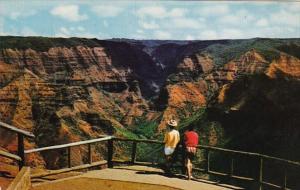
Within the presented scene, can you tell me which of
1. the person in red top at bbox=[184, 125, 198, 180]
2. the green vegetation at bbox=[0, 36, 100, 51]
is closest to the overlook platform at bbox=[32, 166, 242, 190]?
the person in red top at bbox=[184, 125, 198, 180]

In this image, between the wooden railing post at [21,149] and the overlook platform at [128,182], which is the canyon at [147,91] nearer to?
the overlook platform at [128,182]

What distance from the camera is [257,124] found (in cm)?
6109

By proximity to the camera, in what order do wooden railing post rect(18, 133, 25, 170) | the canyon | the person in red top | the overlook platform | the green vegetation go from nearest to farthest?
1. wooden railing post rect(18, 133, 25, 170)
2. the overlook platform
3. the person in red top
4. the canyon
5. the green vegetation

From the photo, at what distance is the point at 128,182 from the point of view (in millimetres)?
11211

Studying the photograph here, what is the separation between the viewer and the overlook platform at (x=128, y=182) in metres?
10.8

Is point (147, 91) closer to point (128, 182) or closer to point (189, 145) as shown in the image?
point (189, 145)

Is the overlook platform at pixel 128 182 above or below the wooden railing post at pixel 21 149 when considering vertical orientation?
below

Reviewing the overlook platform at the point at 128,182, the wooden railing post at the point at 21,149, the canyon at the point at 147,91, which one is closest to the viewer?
the wooden railing post at the point at 21,149

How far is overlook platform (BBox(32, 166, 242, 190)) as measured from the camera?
10812mm

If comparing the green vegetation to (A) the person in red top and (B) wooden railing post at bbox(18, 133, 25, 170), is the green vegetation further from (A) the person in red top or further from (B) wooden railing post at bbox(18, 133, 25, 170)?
(A) the person in red top

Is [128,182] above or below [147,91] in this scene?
above

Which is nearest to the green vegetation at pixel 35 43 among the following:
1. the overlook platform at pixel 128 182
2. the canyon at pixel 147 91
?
the canyon at pixel 147 91

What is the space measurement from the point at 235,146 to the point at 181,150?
47.9 m

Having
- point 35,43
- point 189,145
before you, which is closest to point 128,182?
point 189,145
